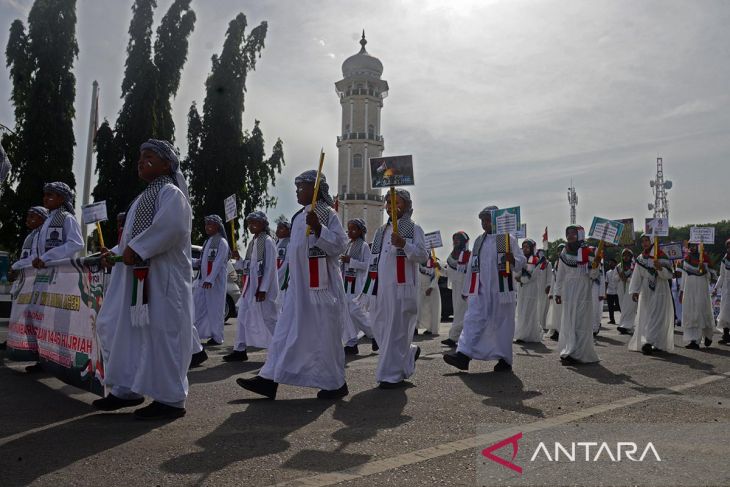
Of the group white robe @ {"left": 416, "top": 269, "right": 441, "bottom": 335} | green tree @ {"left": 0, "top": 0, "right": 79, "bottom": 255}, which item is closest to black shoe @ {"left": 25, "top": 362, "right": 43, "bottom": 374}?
white robe @ {"left": 416, "top": 269, "right": 441, "bottom": 335}

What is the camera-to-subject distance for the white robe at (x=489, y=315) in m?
8.38

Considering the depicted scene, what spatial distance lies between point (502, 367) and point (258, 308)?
10.7 ft

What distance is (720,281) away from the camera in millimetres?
13711

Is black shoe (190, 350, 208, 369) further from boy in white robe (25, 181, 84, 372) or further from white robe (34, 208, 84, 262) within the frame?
white robe (34, 208, 84, 262)

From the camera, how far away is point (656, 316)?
35.6 feet

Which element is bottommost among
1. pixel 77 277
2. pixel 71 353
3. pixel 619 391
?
pixel 619 391

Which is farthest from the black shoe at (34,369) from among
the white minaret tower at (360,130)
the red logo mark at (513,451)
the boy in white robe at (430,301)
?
the white minaret tower at (360,130)

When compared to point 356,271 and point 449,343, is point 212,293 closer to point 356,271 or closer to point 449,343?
point 356,271

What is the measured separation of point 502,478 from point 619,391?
11.6 feet

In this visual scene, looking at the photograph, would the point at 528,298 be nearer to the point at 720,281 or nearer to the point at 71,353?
the point at 720,281

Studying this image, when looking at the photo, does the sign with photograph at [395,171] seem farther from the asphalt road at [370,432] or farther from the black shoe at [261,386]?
the black shoe at [261,386]

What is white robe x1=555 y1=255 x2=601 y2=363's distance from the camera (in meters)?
8.95

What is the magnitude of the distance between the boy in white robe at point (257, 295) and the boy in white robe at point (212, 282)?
51 cm

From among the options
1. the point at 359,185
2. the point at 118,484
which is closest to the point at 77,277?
the point at 118,484
